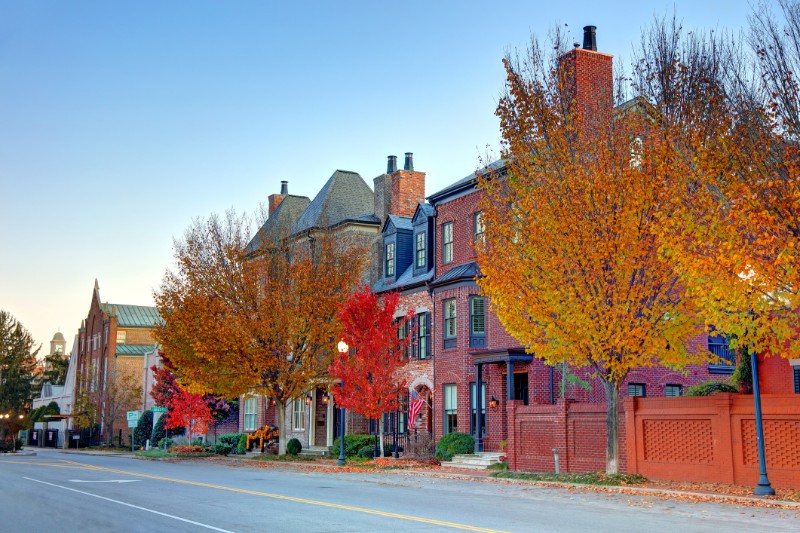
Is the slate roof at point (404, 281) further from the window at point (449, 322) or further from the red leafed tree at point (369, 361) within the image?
the red leafed tree at point (369, 361)

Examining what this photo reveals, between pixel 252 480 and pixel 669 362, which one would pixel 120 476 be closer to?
pixel 252 480

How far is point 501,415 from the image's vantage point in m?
31.7

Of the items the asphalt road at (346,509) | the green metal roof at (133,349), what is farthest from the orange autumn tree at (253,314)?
the green metal roof at (133,349)

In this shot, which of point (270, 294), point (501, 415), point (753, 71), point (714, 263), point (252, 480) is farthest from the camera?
point (270, 294)

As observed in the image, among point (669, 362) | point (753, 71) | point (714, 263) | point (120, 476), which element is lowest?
point (120, 476)

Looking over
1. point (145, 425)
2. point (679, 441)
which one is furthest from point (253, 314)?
point (145, 425)

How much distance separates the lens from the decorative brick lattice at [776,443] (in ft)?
61.5

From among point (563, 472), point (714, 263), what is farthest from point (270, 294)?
point (714, 263)

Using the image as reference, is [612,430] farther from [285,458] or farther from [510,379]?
[285,458]

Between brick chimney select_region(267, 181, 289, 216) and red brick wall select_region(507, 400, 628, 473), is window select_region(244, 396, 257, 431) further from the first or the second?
red brick wall select_region(507, 400, 628, 473)

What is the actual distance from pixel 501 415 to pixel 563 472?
697cm

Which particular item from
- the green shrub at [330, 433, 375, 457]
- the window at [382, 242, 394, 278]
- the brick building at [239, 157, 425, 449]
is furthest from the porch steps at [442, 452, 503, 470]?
the window at [382, 242, 394, 278]

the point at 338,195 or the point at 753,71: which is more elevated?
the point at 338,195

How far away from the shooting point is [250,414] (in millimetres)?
50938
